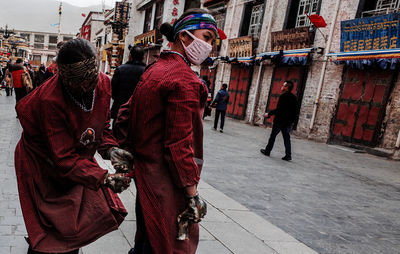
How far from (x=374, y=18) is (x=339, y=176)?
6212 mm

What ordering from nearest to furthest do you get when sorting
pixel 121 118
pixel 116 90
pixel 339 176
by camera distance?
pixel 121 118 → pixel 116 90 → pixel 339 176

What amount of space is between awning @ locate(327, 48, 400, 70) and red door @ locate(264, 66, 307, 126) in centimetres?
174

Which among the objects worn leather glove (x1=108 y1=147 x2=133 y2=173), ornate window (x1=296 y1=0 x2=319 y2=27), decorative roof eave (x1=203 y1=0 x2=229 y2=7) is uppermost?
decorative roof eave (x1=203 y1=0 x2=229 y2=7)

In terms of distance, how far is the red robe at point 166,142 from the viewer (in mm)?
1530

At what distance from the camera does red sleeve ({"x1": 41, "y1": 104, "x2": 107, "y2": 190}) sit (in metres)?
1.46

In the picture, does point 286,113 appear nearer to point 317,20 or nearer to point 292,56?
point 317,20

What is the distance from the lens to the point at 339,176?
669 cm

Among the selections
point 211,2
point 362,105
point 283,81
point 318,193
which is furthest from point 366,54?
point 211,2

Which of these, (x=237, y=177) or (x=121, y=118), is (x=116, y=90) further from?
(x=121, y=118)

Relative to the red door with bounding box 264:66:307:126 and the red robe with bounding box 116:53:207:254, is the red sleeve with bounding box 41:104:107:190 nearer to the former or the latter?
the red robe with bounding box 116:53:207:254

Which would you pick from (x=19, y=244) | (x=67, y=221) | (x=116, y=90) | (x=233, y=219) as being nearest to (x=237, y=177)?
(x=233, y=219)

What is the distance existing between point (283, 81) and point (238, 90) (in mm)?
3321

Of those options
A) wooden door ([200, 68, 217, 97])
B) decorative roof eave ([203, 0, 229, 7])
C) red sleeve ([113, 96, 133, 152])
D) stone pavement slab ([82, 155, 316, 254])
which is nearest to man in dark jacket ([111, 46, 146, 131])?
stone pavement slab ([82, 155, 316, 254])

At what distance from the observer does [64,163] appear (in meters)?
1.47
